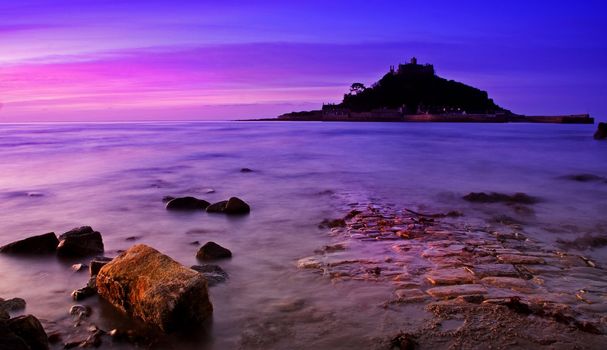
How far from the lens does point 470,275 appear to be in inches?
236

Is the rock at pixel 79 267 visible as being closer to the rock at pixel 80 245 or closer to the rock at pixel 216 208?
the rock at pixel 80 245

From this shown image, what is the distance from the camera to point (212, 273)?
6.25 m

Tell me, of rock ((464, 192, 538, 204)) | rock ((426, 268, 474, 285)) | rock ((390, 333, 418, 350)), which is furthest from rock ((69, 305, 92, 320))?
rock ((464, 192, 538, 204))

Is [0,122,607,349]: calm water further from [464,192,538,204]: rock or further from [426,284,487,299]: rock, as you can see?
[426,284,487,299]: rock

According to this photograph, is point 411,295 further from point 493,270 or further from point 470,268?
point 493,270

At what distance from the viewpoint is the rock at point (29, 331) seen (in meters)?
3.98

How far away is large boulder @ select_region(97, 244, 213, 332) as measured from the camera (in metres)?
4.65

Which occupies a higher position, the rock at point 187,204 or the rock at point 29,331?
the rock at point 29,331

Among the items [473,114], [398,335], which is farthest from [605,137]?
[473,114]

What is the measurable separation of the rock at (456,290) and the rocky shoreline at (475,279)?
11mm

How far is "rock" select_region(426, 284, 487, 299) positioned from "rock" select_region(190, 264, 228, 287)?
2503 millimetres

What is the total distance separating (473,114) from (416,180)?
475ft

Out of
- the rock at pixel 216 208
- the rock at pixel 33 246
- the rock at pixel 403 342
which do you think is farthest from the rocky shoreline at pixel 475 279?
Answer: the rock at pixel 33 246

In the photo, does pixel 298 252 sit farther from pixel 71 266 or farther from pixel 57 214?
pixel 57 214
